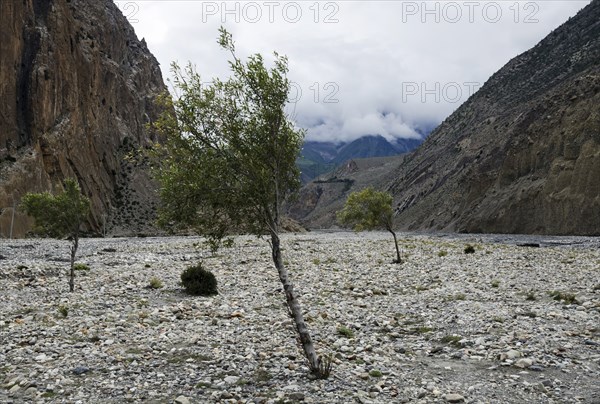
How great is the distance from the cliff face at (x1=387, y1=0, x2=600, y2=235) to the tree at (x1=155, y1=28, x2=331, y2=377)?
277ft

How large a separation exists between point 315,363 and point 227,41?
29.4ft

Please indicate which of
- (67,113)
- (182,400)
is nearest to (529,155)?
(67,113)

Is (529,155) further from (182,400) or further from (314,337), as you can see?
(182,400)

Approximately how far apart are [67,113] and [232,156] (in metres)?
112

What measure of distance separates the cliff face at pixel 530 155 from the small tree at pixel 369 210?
56.3m

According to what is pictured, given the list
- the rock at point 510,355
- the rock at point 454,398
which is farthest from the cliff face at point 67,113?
the rock at point 454,398

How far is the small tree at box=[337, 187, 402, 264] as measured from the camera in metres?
42.6

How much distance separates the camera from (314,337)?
16.0 metres

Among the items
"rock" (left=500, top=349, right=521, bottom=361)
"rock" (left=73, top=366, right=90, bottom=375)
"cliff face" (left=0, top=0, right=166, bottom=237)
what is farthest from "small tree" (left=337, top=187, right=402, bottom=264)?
"cliff face" (left=0, top=0, right=166, bottom=237)

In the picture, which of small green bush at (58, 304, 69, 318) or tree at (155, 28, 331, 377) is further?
small green bush at (58, 304, 69, 318)

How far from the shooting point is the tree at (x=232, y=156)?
12516 millimetres

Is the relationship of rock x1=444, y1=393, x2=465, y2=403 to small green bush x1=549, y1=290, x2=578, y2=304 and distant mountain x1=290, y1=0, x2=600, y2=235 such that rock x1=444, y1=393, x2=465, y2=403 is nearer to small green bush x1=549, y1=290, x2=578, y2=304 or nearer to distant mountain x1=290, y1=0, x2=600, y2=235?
small green bush x1=549, y1=290, x2=578, y2=304

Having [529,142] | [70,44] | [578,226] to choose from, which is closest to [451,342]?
[578,226]

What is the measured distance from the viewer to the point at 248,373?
12.7 metres
